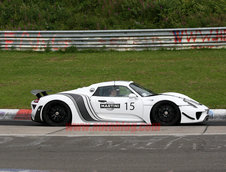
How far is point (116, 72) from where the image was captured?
707 inches

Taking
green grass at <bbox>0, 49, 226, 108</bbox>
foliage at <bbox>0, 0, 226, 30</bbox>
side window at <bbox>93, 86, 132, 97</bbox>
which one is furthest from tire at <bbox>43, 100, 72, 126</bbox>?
foliage at <bbox>0, 0, 226, 30</bbox>

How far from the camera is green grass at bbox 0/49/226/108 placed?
15.2m

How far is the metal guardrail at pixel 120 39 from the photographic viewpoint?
20781mm

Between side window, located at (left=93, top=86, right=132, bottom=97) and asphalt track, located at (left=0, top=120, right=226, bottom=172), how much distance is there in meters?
0.89

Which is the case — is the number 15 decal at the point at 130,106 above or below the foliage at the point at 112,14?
below

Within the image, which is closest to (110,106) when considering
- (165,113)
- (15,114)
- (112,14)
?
(165,113)

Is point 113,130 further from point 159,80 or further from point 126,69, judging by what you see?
point 126,69

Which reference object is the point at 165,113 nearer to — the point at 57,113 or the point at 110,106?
the point at 110,106

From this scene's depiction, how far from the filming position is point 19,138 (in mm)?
9648

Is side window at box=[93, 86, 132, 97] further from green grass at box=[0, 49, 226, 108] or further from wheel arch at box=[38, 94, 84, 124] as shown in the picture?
green grass at box=[0, 49, 226, 108]

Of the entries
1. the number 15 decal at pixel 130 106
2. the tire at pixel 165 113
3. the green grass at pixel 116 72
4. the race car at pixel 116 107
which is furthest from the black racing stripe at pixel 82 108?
the green grass at pixel 116 72

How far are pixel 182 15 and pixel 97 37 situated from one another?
553cm

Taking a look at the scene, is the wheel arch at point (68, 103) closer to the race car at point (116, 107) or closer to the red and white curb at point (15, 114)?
the race car at point (116, 107)

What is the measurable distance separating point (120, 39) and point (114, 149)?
13610mm
